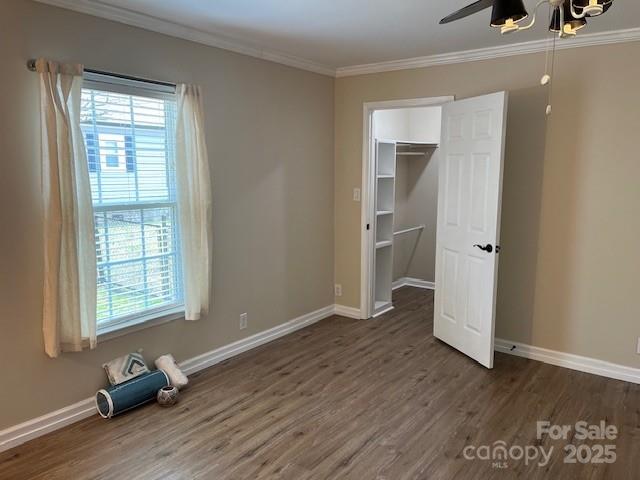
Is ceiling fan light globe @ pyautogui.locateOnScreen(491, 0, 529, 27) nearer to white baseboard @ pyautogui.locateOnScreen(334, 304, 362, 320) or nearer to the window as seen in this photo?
the window

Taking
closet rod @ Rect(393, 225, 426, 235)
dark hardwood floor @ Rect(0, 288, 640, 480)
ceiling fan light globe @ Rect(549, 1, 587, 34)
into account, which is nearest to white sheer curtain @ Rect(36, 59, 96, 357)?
dark hardwood floor @ Rect(0, 288, 640, 480)

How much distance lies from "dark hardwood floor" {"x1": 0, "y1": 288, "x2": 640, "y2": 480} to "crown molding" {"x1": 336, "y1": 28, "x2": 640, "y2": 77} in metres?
2.40

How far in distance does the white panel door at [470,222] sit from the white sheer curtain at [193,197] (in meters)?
1.96

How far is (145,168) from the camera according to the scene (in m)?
3.05

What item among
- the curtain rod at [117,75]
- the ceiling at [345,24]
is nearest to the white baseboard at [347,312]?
the ceiling at [345,24]

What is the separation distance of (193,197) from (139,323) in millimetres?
918

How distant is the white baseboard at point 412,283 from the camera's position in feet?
19.5

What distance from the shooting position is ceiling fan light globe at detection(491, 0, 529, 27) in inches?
64.4

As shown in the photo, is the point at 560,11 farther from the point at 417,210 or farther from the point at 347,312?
the point at 417,210

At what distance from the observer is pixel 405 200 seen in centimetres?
597

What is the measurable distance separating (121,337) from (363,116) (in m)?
2.89

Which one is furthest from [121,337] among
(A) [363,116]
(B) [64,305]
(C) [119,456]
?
(A) [363,116]

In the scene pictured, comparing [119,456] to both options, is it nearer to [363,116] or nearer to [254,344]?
[254,344]

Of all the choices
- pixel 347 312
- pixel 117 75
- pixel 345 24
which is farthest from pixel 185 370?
pixel 345 24
